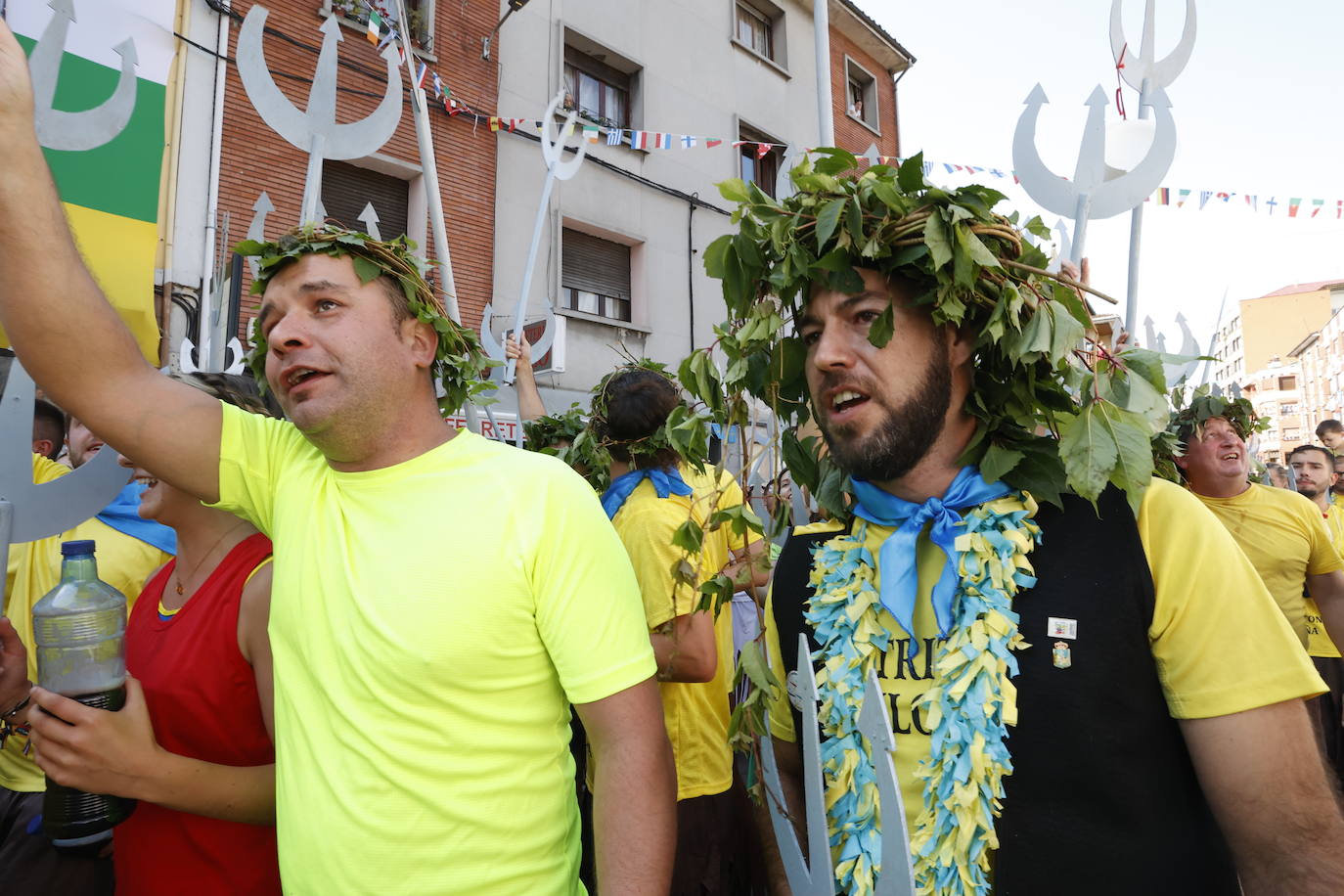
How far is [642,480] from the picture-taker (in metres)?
2.97

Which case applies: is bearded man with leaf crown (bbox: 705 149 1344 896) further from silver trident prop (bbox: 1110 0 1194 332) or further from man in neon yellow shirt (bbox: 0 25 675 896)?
silver trident prop (bbox: 1110 0 1194 332)

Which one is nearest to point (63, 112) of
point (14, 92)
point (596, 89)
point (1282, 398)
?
point (14, 92)

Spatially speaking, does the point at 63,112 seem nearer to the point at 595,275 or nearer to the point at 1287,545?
the point at 1287,545

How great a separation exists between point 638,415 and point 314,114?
1521 millimetres

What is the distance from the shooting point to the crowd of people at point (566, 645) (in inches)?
52.2

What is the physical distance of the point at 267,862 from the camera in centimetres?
171

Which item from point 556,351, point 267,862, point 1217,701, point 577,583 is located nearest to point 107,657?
point 267,862

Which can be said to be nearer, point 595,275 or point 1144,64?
point 1144,64

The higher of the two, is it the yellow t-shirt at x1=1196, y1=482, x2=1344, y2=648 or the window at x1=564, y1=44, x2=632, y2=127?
the window at x1=564, y1=44, x2=632, y2=127

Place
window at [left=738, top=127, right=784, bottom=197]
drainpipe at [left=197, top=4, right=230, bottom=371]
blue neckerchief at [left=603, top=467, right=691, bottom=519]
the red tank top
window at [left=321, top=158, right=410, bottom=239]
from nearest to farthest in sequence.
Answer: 1. the red tank top
2. blue neckerchief at [left=603, top=467, right=691, bottom=519]
3. drainpipe at [left=197, top=4, right=230, bottom=371]
4. window at [left=321, top=158, right=410, bottom=239]
5. window at [left=738, top=127, right=784, bottom=197]

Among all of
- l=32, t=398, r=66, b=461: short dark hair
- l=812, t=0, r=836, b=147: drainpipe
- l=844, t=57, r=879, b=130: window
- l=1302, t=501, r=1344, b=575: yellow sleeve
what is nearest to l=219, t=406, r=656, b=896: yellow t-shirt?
l=812, t=0, r=836, b=147: drainpipe

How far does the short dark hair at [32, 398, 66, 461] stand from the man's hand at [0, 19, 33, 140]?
2.60 m

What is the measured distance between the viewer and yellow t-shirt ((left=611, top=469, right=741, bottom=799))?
2.59 m

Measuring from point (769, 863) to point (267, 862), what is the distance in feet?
3.78
